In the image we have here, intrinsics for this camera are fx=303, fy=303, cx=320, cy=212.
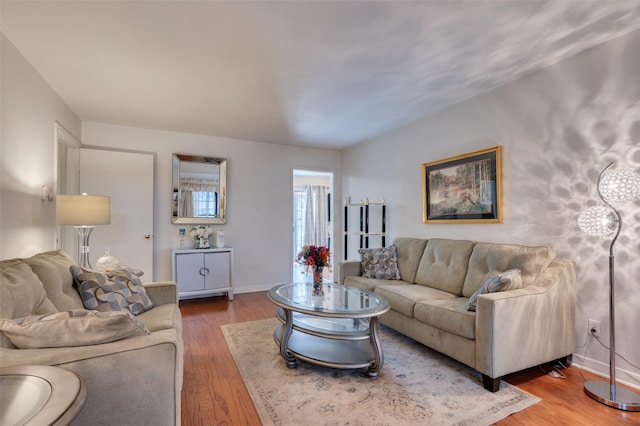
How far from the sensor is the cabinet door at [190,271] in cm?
404

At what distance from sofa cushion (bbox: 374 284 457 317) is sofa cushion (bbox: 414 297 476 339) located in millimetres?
96

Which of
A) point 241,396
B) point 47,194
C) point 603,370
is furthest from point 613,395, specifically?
point 47,194

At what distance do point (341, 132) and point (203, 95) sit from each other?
1961mm

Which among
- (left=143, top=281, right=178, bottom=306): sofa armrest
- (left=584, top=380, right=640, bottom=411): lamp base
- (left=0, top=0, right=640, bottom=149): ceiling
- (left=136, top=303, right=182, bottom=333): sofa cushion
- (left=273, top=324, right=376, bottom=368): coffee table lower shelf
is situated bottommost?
(left=584, top=380, right=640, bottom=411): lamp base

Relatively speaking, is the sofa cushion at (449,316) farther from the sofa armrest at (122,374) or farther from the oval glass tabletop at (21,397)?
the oval glass tabletop at (21,397)

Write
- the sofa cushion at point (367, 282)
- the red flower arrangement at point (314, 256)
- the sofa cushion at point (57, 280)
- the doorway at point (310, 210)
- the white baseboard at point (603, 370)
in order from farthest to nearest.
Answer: the doorway at point (310, 210) → the sofa cushion at point (367, 282) → the red flower arrangement at point (314, 256) → the white baseboard at point (603, 370) → the sofa cushion at point (57, 280)

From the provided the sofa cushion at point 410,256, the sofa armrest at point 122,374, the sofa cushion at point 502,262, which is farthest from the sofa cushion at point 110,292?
the sofa cushion at point 502,262

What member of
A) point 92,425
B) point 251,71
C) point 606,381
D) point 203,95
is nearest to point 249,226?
point 203,95

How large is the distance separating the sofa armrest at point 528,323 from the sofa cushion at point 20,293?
2488 mm

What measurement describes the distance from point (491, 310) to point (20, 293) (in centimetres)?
254

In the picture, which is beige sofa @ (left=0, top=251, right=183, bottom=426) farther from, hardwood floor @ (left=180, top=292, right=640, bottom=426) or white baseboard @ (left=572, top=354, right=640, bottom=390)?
white baseboard @ (left=572, top=354, right=640, bottom=390)

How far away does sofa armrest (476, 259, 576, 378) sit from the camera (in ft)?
6.44

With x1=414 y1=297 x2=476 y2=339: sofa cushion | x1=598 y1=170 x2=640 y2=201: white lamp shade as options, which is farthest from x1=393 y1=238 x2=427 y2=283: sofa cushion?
x1=598 y1=170 x2=640 y2=201: white lamp shade

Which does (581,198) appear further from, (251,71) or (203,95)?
(203,95)
